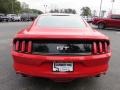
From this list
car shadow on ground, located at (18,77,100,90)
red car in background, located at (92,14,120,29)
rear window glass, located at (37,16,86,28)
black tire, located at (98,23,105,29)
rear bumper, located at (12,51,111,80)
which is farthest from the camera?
black tire, located at (98,23,105,29)

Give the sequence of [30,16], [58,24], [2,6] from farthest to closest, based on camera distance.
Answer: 1. [2,6]
2. [30,16]
3. [58,24]

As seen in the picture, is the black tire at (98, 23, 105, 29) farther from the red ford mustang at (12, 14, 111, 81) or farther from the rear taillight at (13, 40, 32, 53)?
the rear taillight at (13, 40, 32, 53)

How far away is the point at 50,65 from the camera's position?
4.73m

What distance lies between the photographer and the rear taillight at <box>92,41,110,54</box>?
4.92 meters

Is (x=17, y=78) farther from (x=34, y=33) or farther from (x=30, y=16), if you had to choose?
(x=30, y=16)

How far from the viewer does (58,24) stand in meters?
5.95

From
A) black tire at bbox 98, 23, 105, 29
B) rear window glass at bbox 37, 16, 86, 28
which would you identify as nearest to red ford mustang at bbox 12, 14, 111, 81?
rear window glass at bbox 37, 16, 86, 28

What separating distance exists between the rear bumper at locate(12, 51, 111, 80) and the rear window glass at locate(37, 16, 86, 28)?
126 centimetres

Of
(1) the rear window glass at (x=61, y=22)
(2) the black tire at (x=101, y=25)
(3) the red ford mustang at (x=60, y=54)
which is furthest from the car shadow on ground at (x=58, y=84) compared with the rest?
(2) the black tire at (x=101, y=25)

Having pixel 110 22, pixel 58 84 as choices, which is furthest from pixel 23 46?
pixel 110 22

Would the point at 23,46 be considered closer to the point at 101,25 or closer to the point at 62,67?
the point at 62,67

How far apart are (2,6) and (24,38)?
278 ft

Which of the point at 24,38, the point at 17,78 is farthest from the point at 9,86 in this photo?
the point at 24,38

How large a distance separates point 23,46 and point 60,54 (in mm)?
673
